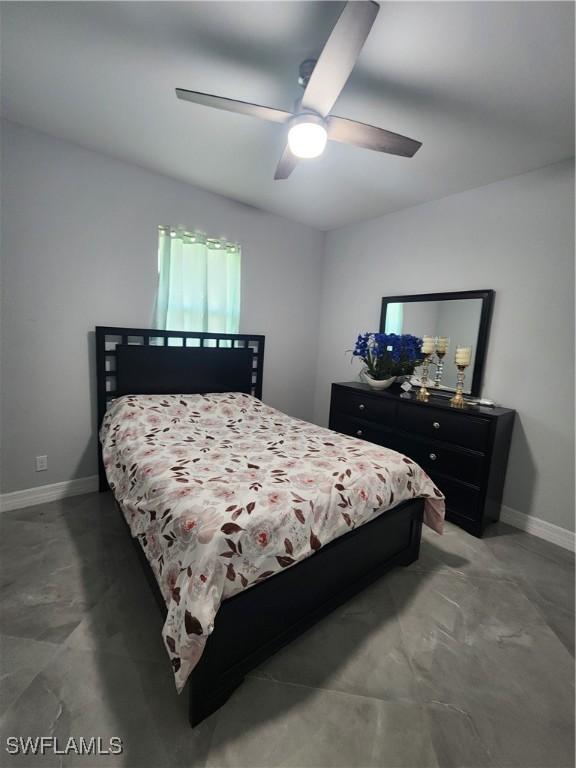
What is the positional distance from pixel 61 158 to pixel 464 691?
3.66 metres

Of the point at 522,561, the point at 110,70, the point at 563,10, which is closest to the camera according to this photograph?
the point at 563,10

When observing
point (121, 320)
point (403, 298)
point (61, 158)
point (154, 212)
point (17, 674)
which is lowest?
point (17, 674)

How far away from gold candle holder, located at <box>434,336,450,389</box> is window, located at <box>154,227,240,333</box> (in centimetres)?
182

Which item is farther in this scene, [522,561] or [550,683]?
[522,561]

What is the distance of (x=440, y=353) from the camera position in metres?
2.74

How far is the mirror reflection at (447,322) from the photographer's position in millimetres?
2663

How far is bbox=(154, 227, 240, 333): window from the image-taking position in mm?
2801

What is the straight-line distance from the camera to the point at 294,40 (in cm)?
139

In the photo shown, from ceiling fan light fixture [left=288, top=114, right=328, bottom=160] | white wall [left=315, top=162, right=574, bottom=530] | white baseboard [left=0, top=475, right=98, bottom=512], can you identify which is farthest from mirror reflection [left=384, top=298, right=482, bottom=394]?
white baseboard [left=0, top=475, right=98, bottom=512]

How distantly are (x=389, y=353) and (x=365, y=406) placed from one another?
0.54m

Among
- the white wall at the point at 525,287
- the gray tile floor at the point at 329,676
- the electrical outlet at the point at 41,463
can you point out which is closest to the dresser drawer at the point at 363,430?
the white wall at the point at 525,287

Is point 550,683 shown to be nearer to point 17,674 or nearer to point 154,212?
point 17,674

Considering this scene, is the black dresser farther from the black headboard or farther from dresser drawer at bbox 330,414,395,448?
the black headboard

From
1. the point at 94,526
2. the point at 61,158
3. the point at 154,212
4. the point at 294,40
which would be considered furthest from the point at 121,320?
the point at 294,40
